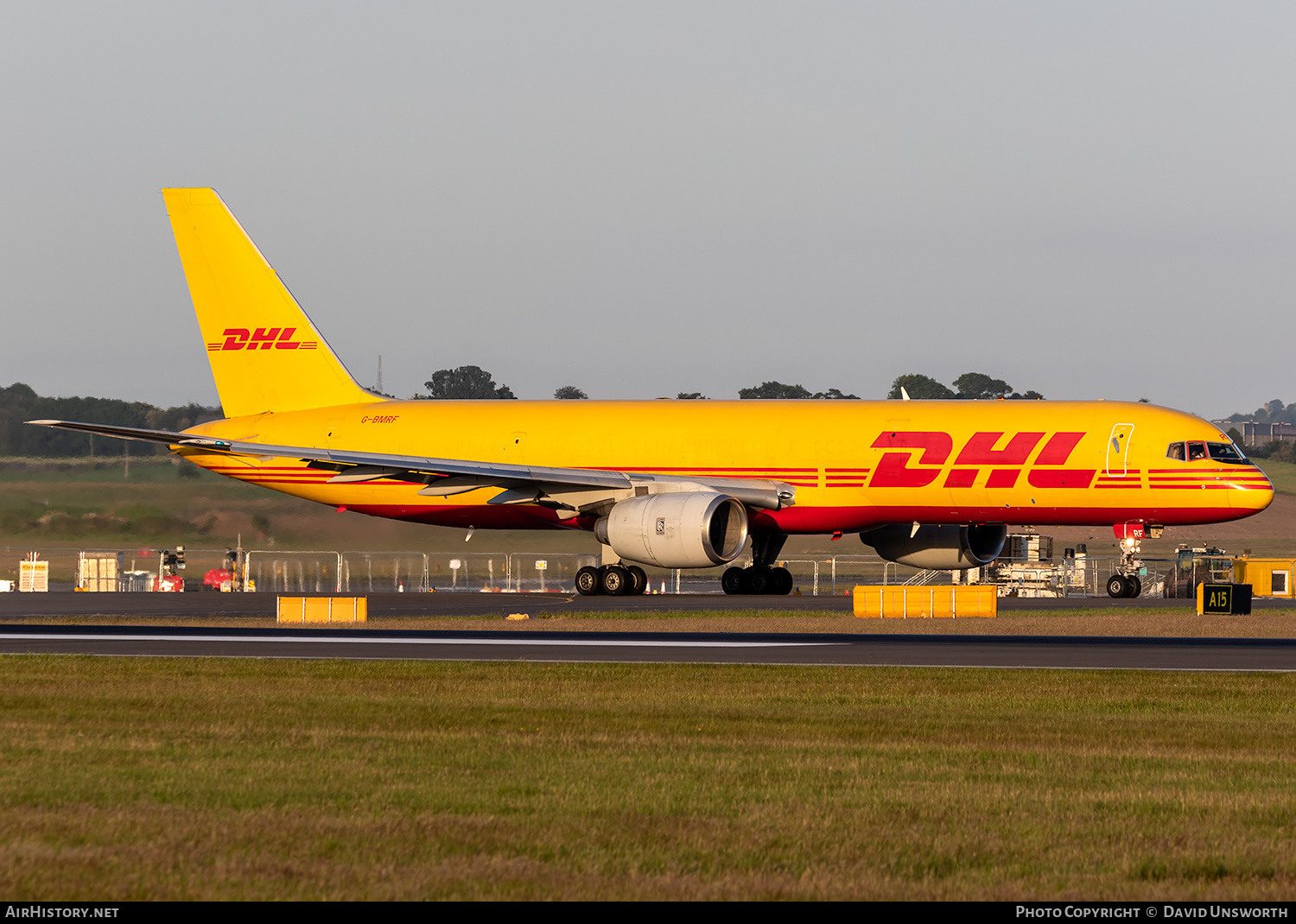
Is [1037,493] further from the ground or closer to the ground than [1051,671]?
further from the ground

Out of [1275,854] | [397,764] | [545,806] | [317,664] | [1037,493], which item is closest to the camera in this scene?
[1275,854]

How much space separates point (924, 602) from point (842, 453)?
5.10 meters

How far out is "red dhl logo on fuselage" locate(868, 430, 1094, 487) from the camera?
1517 inches

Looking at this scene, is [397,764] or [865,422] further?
[865,422]

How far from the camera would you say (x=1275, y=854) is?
920 cm

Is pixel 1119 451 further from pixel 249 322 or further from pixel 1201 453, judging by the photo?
pixel 249 322

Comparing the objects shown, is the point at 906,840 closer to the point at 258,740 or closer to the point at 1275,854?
the point at 1275,854

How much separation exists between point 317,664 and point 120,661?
286 cm

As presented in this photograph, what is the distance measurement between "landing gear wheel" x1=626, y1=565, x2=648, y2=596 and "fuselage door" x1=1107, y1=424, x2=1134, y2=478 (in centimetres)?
1224

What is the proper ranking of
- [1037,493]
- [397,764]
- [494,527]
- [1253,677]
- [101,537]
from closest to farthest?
1. [397,764]
2. [1253,677]
3. [1037,493]
4. [494,527]
5. [101,537]

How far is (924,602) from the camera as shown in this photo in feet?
121

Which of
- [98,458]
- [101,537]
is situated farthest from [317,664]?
[98,458]

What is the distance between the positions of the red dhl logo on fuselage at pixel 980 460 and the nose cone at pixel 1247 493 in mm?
2488

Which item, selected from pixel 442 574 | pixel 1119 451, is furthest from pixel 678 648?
pixel 442 574
